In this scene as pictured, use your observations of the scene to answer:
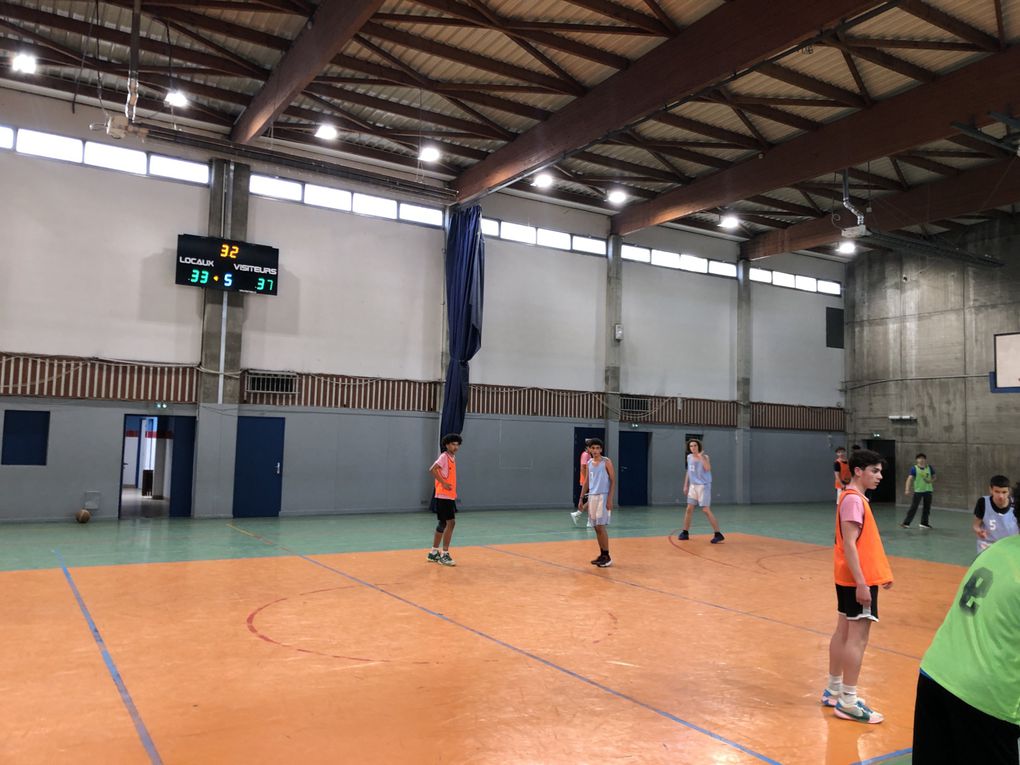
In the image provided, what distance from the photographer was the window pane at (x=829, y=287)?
2702 cm

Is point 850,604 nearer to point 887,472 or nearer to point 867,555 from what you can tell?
point 867,555

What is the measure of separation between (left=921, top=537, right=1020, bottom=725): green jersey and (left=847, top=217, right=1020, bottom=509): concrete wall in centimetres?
2330

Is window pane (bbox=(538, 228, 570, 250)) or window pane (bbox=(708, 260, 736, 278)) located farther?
window pane (bbox=(708, 260, 736, 278))

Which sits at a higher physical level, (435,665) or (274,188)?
(274,188)

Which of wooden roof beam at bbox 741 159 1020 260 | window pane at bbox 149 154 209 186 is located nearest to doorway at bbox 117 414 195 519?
window pane at bbox 149 154 209 186

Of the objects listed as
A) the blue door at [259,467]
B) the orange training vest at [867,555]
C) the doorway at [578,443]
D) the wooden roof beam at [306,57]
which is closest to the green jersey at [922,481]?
the doorway at [578,443]

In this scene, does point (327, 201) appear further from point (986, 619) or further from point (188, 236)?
point (986, 619)

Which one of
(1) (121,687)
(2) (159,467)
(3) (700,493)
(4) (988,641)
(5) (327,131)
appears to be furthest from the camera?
(2) (159,467)

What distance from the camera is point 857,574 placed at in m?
4.88

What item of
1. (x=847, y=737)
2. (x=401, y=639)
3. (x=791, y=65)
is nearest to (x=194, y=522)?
(x=401, y=639)

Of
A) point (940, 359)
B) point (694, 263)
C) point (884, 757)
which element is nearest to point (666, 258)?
point (694, 263)

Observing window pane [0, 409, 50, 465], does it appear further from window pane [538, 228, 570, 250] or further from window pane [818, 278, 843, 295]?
window pane [818, 278, 843, 295]

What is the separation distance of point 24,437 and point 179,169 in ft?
22.2

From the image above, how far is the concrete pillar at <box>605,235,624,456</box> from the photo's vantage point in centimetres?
2225
